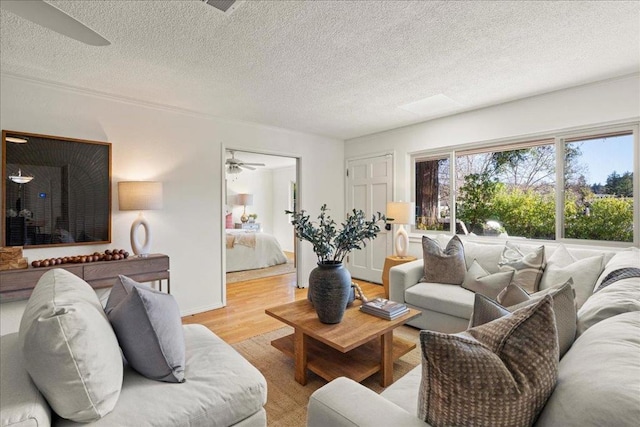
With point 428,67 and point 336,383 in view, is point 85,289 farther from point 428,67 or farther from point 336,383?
point 428,67

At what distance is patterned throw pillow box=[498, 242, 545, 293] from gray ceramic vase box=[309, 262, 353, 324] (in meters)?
1.64

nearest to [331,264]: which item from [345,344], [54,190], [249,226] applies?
[345,344]

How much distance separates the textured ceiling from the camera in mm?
1812

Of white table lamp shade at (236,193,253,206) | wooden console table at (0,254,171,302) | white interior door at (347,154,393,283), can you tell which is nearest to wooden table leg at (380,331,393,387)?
wooden console table at (0,254,171,302)

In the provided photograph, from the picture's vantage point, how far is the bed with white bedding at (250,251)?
5.67m

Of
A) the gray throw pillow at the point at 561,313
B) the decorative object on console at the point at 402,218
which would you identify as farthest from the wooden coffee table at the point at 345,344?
the decorative object on console at the point at 402,218

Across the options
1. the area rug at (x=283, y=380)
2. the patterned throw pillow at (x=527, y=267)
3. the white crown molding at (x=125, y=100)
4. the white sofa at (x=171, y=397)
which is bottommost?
the area rug at (x=283, y=380)

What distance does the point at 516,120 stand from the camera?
133 inches

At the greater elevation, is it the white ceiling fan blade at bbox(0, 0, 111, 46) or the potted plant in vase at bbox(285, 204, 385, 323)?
the white ceiling fan blade at bbox(0, 0, 111, 46)

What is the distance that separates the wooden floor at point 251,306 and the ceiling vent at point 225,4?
8.54ft

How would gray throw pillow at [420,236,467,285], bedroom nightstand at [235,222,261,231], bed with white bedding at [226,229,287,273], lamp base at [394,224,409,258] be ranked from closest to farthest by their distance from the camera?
gray throw pillow at [420,236,467,285]
lamp base at [394,224,409,258]
bed with white bedding at [226,229,287,273]
bedroom nightstand at [235,222,261,231]

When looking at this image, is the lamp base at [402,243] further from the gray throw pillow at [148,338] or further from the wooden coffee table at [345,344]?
the gray throw pillow at [148,338]

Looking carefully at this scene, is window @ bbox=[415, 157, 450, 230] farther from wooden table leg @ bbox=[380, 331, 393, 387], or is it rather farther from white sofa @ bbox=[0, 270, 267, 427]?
white sofa @ bbox=[0, 270, 267, 427]

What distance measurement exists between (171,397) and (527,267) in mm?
2848
